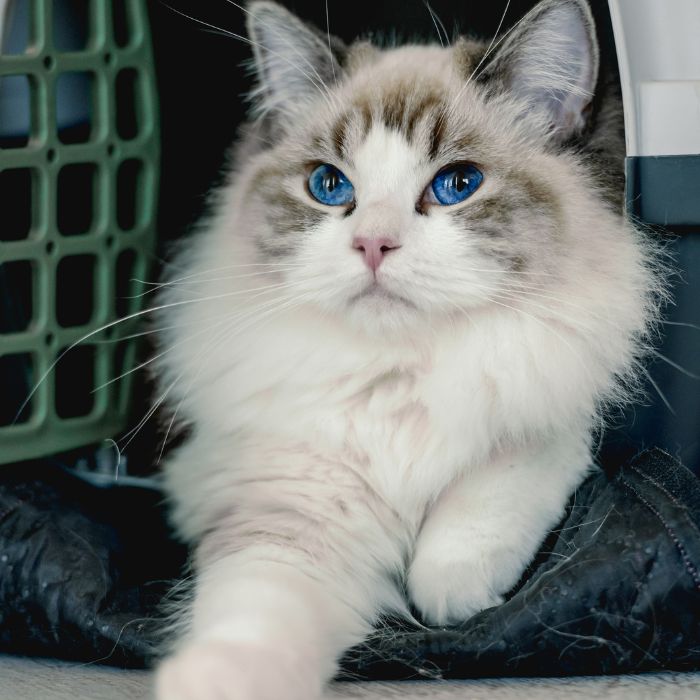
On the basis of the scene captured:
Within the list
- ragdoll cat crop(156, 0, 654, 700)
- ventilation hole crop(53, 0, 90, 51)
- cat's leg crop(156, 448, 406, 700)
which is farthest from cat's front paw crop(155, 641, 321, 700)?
ventilation hole crop(53, 0, 90, 51)

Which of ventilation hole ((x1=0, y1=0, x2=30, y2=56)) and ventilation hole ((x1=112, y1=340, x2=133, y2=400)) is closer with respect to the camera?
ventilation hole ((x1=0, y1=0, x2=30, y2=56))

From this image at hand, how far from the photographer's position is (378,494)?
1457mm

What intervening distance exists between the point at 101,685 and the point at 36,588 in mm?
232

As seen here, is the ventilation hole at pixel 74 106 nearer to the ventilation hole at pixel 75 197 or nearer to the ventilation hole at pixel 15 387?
the ventilation hole at pixel 75 197

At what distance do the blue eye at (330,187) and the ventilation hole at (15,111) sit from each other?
1.73 ft

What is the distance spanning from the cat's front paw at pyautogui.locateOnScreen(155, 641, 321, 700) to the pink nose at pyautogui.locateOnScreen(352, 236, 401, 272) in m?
0.56

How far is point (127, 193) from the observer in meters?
1.88

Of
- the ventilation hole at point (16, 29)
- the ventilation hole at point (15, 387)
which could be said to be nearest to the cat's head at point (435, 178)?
Result: the ventilation hole at point (16, 29)

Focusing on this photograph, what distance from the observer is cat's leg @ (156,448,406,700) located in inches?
40.6

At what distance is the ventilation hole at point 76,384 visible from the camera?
5.89 ft

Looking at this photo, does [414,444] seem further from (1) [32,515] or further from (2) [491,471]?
(1) [32,515]

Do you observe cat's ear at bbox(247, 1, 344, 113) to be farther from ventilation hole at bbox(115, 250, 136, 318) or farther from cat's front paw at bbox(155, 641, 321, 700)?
cat's front paw at bbox(155, 641, 321, 700)

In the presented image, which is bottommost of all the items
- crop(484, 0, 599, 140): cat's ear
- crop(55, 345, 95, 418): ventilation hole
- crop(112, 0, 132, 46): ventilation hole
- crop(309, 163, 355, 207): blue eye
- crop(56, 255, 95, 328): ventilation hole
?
crop(55, 345, 95, 418): ventilation hole

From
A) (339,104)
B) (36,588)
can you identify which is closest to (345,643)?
(36,588)
